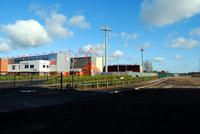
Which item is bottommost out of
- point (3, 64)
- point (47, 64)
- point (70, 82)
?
point (70, 82)

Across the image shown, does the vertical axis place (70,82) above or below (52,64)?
below

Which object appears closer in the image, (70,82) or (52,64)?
(70,82)

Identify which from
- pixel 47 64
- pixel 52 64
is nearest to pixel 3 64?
pixel 47 64

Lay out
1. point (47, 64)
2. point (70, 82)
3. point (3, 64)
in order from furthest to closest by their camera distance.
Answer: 1. point (3, 64)
2. point (47, 64)
3. point (70, 82)

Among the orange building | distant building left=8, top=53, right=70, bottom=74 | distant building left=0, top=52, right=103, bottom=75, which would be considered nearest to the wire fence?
distant building left=8, top=53, right=70, bottom=74

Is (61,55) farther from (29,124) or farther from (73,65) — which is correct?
(29,124)

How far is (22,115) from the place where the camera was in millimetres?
14562

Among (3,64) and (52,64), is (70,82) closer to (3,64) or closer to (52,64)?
(52,64)

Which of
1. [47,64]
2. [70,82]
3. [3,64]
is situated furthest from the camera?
[3,64]

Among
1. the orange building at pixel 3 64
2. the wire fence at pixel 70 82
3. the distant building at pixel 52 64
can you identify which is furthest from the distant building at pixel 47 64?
the wire fence at pixel 70 82

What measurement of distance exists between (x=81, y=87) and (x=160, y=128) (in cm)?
2722

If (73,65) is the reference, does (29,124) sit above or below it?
below

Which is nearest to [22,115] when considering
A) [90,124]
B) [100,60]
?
[90,124]

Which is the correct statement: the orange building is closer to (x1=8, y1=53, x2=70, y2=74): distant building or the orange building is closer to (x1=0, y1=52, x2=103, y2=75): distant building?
(x1=0, y1=52, x2=103, y2=75): distant building
